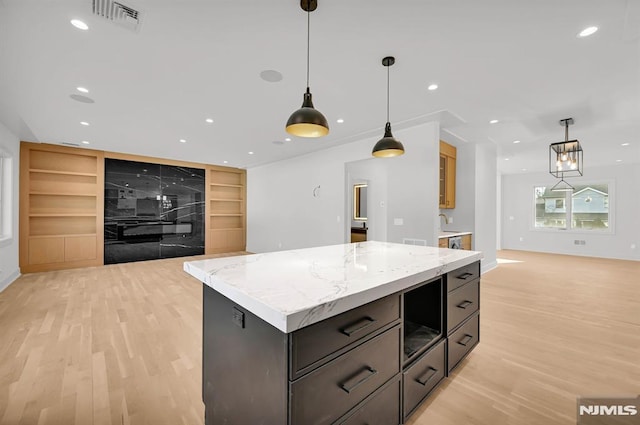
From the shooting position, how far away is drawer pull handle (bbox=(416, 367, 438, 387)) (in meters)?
1.61

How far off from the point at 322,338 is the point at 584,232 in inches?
402

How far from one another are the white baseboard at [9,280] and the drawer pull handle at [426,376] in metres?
5.96

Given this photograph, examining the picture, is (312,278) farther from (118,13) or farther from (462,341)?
(118,13)

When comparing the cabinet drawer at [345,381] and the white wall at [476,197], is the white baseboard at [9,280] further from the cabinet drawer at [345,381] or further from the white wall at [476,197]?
the white wall at [476,197]

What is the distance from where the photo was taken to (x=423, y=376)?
1645mm

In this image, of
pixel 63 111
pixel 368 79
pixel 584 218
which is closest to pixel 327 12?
pixel 368 79

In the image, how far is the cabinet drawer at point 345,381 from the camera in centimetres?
98

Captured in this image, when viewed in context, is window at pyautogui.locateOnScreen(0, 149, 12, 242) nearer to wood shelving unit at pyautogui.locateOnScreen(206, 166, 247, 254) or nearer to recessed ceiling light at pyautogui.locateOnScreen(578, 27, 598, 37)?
wood shelving unit at pyautogui.locateOnScreen(206, 166, 247, 254)

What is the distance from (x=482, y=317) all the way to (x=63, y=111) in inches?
238

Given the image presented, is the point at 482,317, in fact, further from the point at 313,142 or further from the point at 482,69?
the point at 313,142

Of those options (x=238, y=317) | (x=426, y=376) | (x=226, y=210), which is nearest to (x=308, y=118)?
(x=238, y=317)

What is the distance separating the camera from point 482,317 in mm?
3172

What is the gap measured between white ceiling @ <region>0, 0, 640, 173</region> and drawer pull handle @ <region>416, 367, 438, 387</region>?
2.40 meters

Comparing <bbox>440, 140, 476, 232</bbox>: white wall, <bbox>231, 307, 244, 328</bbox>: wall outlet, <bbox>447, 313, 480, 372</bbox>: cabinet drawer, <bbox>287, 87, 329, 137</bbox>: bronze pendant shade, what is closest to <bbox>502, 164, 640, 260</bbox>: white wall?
<bbox>440, 140, 476, 232</bbox>: white wall
